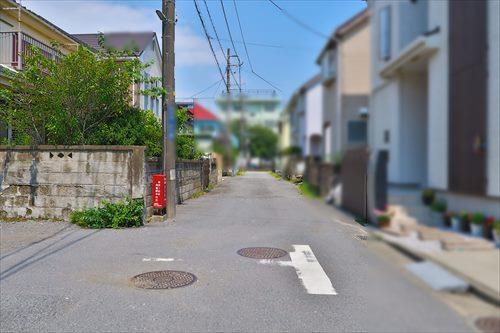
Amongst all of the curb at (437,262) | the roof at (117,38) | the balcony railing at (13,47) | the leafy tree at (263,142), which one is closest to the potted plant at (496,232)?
the curb at (437,262)

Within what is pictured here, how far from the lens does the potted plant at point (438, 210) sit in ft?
2.39

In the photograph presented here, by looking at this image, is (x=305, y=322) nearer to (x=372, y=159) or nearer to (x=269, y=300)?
(x=269, y=300)

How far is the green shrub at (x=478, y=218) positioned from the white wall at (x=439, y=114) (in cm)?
8

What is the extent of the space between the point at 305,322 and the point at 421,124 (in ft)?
12.1

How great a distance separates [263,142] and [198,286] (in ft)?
14.8

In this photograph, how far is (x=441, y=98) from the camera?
2.27ft

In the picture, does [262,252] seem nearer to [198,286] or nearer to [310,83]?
[198,286]

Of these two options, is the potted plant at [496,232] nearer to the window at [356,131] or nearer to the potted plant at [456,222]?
the potted plant at [456,222]

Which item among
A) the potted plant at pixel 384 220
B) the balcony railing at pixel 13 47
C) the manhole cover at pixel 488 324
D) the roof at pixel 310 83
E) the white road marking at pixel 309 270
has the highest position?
the balcony railing at pixel 13 47

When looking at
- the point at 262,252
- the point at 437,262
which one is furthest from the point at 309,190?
A: the point at 262,252

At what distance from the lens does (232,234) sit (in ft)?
29.1

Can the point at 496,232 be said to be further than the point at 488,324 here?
No

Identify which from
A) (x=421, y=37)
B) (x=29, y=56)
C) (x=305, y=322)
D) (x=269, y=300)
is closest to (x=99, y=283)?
(x=269, y=300)

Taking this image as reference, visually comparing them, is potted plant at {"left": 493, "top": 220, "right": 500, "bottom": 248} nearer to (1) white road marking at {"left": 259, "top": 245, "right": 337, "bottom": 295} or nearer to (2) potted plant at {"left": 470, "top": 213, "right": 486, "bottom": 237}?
(2) potted plant at {"left": 470, "top": 213, "right": 486, "bottom": 237}
